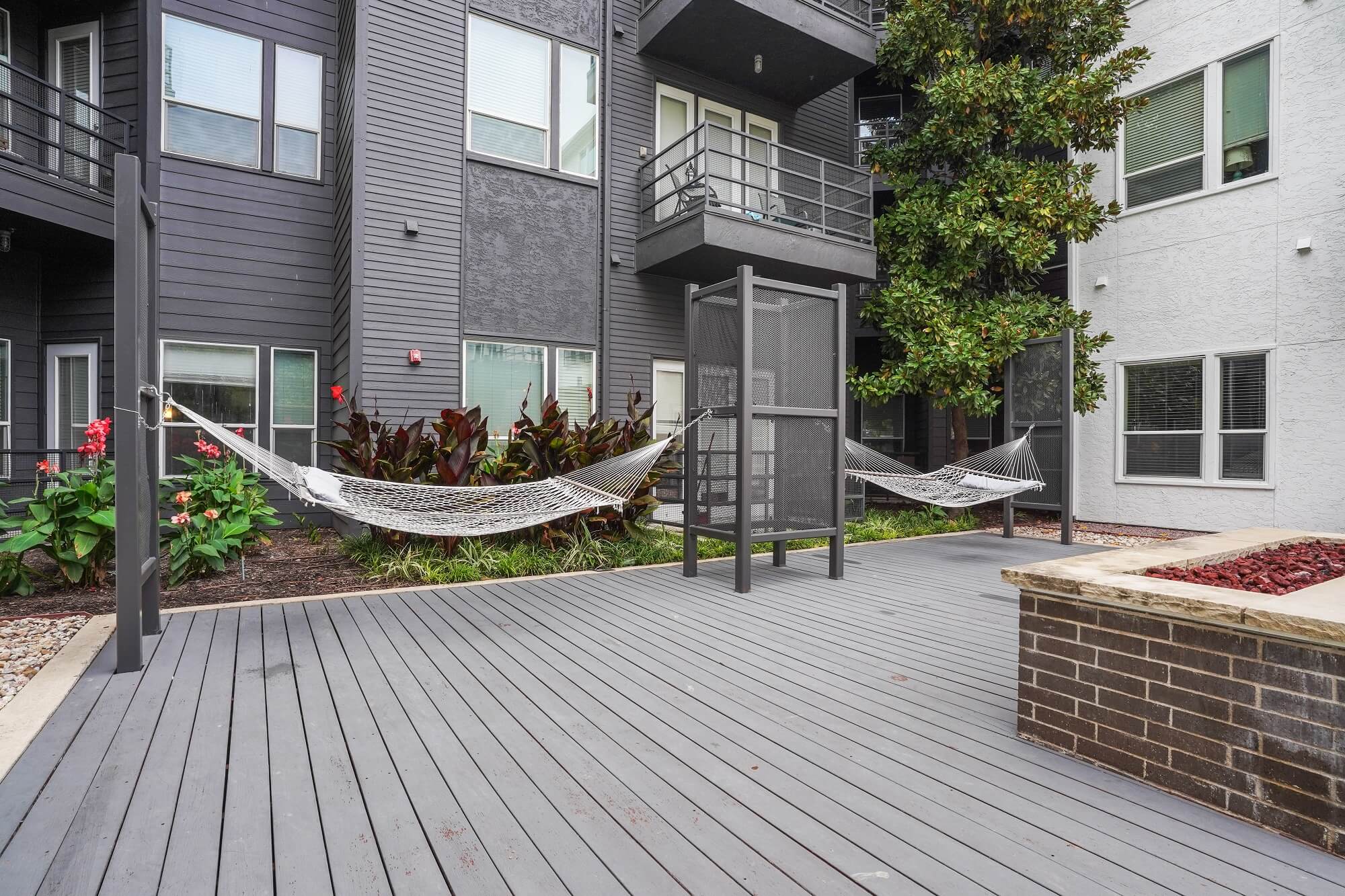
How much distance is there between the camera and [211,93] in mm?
6789

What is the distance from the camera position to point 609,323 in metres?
7.54

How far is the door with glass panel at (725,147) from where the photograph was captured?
26.2ft

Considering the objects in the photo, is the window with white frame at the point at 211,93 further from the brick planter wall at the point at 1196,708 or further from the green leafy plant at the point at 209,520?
the brick planter wall at the point at 1196,708

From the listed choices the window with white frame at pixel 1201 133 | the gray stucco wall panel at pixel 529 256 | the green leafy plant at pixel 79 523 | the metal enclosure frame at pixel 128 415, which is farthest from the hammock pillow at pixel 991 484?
the green leafy plant at pixel 79 523

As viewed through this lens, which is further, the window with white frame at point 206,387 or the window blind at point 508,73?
the window blind at point 508,73

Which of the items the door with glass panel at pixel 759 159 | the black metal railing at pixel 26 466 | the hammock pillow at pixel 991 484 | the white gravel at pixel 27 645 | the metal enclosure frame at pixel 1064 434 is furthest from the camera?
the door with glass panel at pixel 759 159

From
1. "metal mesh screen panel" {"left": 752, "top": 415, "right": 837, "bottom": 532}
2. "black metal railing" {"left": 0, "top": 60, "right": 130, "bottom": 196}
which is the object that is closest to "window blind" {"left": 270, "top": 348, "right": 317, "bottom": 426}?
"black metal railing" {"left": 0, "top": 60, "right": 130, "bottom": 196}

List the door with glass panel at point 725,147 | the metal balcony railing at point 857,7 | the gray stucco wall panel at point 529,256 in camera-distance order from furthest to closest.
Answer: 1. the metal balcony railing at point 857,7
2. the door with glass panel at point 725,147
3. the gray stucco wall panel at point 529,256

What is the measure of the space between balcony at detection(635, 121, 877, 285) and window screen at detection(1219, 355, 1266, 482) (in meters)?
3.91

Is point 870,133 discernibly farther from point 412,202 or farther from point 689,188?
point 412,202

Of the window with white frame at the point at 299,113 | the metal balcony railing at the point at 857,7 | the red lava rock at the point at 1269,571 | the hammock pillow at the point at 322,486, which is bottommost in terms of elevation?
the red lava rock at the point at 1269,571

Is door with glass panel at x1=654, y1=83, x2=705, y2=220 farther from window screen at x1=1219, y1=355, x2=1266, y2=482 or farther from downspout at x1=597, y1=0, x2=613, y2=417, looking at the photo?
window screen at x1=1219, y1=355, x2=1266, y2=482

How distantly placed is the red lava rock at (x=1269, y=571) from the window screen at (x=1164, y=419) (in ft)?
18.8

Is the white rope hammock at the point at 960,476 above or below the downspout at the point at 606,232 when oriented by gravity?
below
